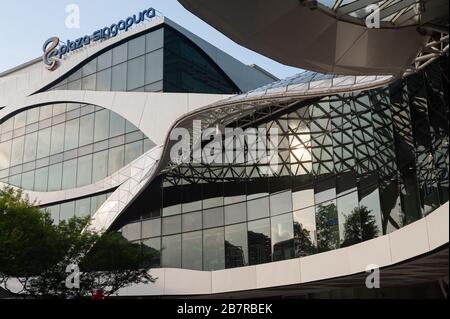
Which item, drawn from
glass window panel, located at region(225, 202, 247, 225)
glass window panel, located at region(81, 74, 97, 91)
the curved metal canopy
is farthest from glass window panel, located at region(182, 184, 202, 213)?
the curved metal canopy

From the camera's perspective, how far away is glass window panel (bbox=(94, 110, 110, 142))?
4388cm

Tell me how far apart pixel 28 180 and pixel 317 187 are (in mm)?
26374

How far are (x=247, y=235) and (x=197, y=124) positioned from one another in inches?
296

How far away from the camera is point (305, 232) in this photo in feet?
107

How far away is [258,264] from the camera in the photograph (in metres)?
32.4

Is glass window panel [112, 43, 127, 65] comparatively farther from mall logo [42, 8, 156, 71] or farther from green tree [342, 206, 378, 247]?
green tree [342, 206, 378, 247]

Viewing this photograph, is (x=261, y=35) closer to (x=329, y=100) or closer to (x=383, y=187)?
(x=383, y=187)

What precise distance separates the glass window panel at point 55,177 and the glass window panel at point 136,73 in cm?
884

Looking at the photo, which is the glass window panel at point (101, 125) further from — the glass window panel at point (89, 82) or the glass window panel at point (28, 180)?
the glass window panel at point (28, 180)

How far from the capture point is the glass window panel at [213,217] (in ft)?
120

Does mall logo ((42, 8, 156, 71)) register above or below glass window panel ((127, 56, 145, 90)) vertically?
above

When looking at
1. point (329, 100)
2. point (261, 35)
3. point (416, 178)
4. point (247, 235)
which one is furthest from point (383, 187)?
point (261, 35)

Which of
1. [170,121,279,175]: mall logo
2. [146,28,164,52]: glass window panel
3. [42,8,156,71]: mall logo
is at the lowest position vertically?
[170,121,279,175]: mall logo

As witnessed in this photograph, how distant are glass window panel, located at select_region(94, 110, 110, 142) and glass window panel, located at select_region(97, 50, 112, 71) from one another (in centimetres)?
426
